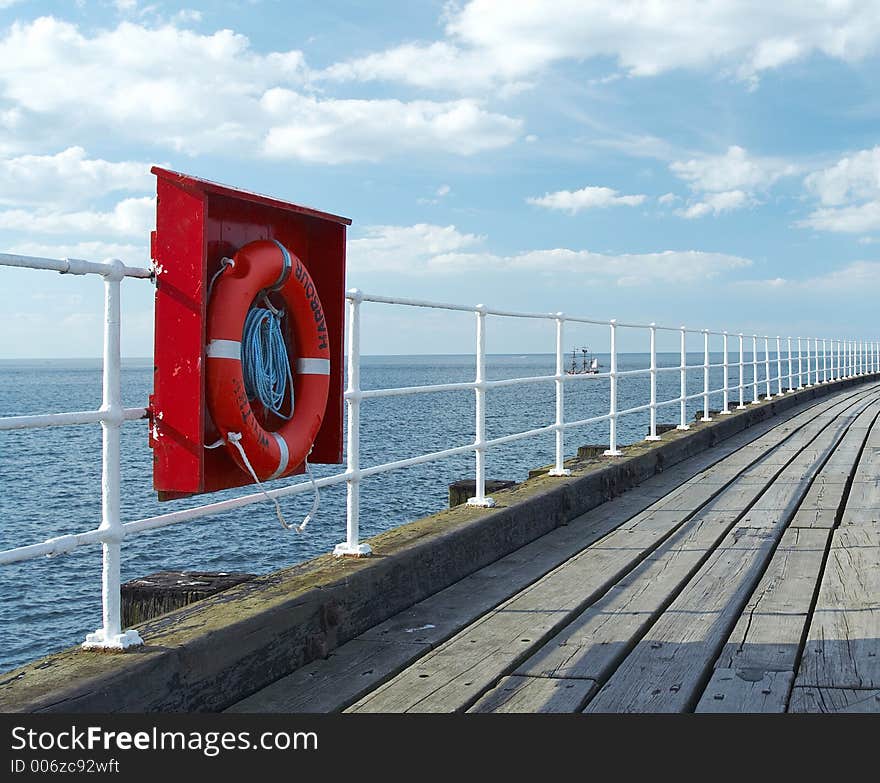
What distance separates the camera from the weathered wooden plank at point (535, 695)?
7.75ft

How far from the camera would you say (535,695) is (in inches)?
96.6

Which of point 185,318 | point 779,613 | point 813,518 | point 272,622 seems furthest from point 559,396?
point 185,318

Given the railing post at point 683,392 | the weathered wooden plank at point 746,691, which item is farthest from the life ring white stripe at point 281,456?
the railing post at point 683,392

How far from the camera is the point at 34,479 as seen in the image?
21.6m

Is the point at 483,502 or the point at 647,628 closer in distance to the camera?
the point at 647,628

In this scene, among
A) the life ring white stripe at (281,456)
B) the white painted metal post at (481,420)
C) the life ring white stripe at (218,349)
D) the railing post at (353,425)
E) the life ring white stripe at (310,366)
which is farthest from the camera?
the white painted metal post at (481,420)

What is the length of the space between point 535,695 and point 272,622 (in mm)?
721

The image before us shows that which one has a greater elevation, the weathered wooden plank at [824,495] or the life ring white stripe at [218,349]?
the life ring white stripe at [218,349]

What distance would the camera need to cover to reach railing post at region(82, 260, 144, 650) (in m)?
2.27

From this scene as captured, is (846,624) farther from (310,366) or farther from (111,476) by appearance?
(111,476)

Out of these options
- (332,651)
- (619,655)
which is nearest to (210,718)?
(332,651)

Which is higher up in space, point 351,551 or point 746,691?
point 351,551

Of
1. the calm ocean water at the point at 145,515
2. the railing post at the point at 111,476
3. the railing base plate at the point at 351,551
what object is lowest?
the calm ocean water at the point at 145,515

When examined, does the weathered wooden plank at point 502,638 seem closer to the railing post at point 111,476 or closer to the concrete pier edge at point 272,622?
the concrete pier edge at point 272,622
